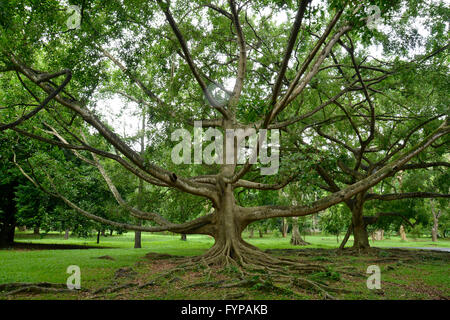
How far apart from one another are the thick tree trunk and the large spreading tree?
15 centimetres

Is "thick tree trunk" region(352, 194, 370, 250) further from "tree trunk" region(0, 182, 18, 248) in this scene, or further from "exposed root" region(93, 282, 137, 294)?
"tree trunk" region(0, 182, 18, 248)

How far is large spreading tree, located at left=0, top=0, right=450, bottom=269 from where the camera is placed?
690 cm

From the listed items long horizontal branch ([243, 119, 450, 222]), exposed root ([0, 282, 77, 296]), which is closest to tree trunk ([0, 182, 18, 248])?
exposed root ([0, 282, 77, 296])

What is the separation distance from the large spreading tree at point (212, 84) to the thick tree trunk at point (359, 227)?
15 centimetres

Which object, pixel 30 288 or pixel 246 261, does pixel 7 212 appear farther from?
pixel 246 261

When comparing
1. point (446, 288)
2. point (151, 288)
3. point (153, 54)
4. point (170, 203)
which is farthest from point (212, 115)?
point (446, 288)

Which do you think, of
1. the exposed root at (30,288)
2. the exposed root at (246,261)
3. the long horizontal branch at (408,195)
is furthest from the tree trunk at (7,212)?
the long horizontal branch at (408,195)

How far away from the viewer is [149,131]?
9.52 metres

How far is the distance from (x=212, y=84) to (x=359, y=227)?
33.9 feet

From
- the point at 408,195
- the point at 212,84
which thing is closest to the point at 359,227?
the point at 408,195

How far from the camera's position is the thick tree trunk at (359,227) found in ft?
47.3

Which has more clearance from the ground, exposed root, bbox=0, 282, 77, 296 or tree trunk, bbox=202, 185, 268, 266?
tree trunk, bbox=202, 185, 268, 266
